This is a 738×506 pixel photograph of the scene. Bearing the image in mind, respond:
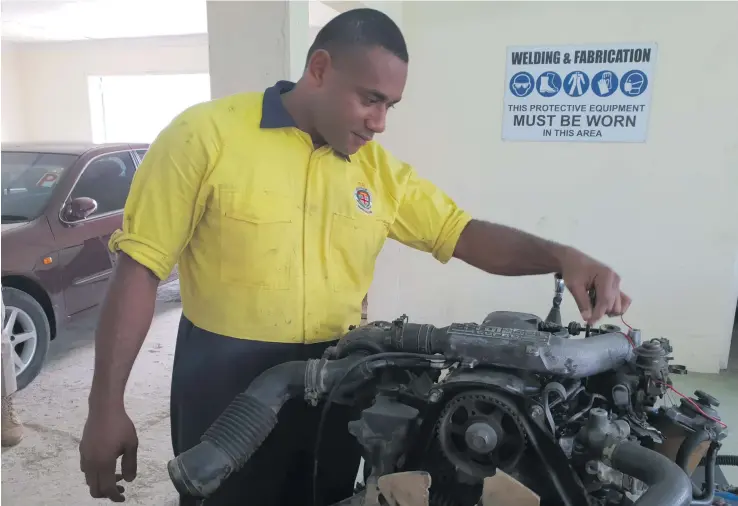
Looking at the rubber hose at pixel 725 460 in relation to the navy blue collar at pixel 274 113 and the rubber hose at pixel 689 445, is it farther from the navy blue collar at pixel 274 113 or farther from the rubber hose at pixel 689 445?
the navy blue collar at pixel 274 113

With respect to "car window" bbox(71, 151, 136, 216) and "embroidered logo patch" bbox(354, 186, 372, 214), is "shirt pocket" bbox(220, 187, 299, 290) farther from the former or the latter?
"car window" bbox(71, 151, 136, 216)

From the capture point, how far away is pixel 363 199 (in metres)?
1.50

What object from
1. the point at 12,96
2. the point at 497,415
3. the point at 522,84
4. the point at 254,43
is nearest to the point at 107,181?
the point at 254,43

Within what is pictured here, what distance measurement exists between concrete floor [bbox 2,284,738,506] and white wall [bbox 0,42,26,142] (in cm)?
701

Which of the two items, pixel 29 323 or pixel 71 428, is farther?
pixel 29 323

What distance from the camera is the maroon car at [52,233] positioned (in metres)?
3.76

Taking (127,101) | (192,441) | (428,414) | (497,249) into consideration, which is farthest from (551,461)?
(127,101)

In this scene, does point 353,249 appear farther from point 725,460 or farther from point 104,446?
point 725,460

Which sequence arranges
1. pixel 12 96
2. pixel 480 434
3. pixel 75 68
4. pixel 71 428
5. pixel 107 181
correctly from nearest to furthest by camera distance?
pixel 480 434 → pixel 71 428 → pixel 107 181 → pixel 75 68 → pixel 12 96

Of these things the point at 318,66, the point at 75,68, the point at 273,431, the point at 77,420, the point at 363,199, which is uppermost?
the point at 75,68

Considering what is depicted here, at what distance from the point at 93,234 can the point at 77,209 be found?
0.24 metres

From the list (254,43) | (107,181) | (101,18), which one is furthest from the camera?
(101,18)

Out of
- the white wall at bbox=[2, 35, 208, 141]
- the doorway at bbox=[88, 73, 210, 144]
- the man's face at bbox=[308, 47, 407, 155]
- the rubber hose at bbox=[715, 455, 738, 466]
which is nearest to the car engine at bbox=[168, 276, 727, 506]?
the rubber hose at bbox=[715, 455, 738, 466]

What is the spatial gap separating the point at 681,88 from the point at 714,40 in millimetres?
341
